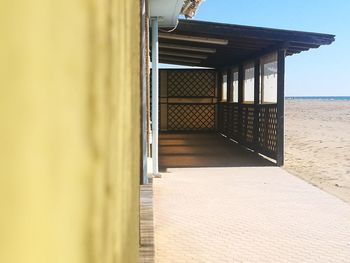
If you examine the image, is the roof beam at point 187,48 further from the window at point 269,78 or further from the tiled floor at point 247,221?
the tiled floor at point 247,221

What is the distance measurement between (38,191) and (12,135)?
0.20 ft

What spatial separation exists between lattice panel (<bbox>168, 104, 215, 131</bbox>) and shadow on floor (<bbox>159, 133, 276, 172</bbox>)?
1513 millimetres

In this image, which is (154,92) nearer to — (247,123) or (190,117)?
(247,123)

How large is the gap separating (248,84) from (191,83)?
462 cm

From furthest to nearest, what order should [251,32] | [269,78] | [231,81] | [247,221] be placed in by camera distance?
[231,81], [269,78], [251,32], [247,221]

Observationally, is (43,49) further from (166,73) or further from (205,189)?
(166,73)

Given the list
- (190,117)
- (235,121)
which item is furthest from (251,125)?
(190,117)

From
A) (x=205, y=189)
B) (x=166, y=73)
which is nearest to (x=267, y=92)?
(x=205, y=189)

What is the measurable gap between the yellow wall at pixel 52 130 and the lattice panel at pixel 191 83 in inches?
644

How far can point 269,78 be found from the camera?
1047cm

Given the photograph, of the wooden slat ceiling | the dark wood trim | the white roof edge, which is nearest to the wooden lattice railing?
the dark wood trim

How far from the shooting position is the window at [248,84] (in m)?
12.3

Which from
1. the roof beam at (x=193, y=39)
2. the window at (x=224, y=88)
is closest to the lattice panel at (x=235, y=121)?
the window at (x=224, y=88)

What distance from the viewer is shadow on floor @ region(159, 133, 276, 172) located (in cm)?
968
